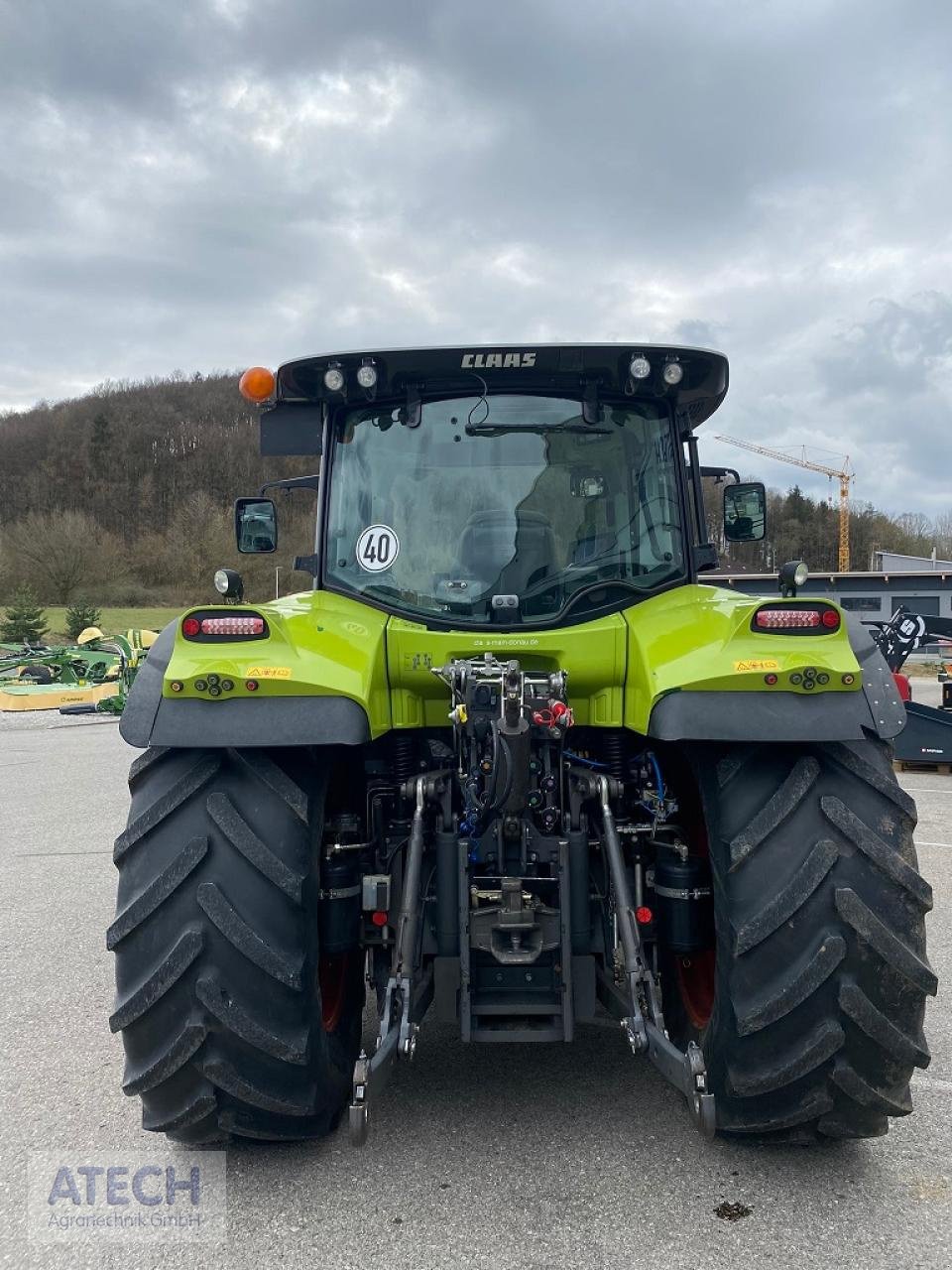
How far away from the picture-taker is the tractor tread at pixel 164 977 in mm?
2539

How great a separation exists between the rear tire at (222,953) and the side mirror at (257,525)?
191 centimetres

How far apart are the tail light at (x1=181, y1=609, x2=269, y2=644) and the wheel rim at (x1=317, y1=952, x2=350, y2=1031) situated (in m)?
1.12

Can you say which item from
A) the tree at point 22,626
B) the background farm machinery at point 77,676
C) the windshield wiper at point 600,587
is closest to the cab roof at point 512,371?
the windshield wiper at point 600,587

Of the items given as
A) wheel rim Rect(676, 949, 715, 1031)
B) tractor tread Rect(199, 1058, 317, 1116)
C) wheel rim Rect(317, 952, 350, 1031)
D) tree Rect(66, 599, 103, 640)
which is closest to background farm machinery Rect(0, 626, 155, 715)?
wheel rim Rect(317, 952, 350, 1031)

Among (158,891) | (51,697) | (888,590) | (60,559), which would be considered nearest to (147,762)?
(158,891)

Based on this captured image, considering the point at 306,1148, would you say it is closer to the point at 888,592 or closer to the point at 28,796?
the point at 28,796

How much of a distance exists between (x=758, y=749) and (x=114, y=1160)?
87.9 inches

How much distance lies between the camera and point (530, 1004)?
2.86 metres

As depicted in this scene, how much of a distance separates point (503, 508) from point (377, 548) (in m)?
0.47

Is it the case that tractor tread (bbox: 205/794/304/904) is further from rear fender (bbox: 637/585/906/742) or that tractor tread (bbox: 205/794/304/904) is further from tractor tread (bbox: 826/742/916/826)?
tractor tread (bbox: 826/742/916/826)

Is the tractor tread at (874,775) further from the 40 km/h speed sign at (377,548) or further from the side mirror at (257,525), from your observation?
the side mirror at (257,525)

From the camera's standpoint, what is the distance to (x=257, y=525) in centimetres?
448

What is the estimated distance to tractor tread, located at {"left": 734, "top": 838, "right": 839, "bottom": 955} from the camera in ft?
8.18

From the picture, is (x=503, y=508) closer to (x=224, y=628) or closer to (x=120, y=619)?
(x=224, y=628)
